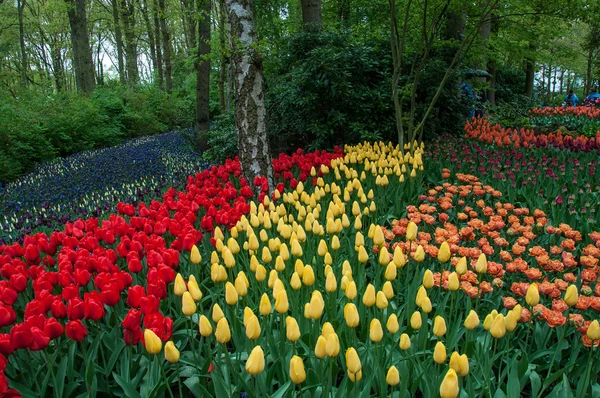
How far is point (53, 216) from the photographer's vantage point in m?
5.10

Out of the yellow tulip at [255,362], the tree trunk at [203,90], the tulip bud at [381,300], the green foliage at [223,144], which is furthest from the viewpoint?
the tree trunk at [203,90]

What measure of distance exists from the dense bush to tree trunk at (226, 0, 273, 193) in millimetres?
6976

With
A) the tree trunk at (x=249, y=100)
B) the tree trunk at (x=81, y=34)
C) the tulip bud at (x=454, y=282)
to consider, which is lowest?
the tulip bud at (x=454, y=282)

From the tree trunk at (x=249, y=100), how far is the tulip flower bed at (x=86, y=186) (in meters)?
1.36

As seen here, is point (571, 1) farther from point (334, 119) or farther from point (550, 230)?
point (550, 230)

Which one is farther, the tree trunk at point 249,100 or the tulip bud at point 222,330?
the tree trunk at point 249,100

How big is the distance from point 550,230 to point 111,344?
2.81m

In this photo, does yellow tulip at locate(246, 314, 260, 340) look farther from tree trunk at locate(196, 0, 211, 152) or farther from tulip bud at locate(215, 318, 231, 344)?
tree trunk at locate(196, 0, 211, 152)

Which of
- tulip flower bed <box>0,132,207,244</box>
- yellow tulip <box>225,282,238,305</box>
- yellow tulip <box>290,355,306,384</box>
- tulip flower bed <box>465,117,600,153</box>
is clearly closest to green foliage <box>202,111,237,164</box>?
tulip flower bed <box>0,132,207,244</box>

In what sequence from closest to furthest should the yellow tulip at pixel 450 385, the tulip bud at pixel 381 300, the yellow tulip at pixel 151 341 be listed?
the yellow tulip at pixel 450 385 → the yellow tulip at pixel 151 341 → the tulip bud at pixel 381 300

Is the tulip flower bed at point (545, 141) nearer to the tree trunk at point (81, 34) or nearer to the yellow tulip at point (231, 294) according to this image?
the yellow tulip at point (231, 294)

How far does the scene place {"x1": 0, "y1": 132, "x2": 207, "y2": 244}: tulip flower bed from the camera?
530cm

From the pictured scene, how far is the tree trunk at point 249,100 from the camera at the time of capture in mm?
5387

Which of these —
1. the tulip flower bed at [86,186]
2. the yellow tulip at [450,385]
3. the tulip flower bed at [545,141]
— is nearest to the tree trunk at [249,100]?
the tulip flower bed at [86,186]
